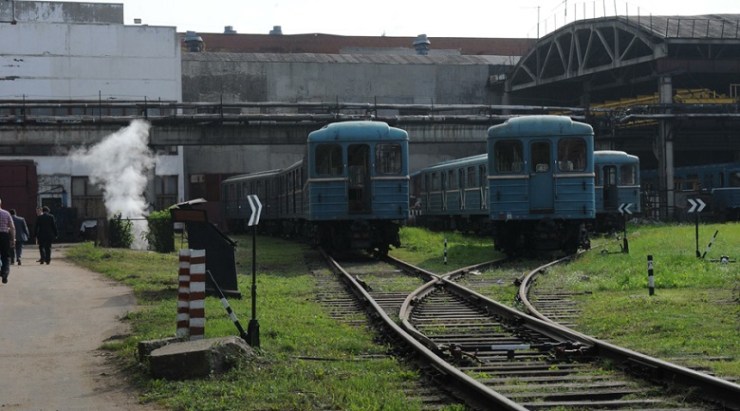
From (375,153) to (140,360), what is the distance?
55.4 feet

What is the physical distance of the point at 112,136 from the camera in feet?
138

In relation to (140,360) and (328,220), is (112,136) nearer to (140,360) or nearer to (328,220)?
(328,220)

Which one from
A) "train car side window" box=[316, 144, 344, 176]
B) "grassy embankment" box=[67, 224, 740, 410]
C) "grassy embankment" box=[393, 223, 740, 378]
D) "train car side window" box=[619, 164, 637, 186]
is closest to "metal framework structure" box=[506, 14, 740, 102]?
"train car side window" box=[619, 164, 637, 186]

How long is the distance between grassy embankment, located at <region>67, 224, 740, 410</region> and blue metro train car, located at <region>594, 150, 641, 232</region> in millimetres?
11609

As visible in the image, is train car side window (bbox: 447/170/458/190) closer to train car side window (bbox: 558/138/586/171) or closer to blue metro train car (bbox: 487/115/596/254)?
blue metro train car (bbox: 487/115/596/254)

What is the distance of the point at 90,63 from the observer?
58.9 m

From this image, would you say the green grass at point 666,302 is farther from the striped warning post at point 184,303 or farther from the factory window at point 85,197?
the factory window at point 85,197

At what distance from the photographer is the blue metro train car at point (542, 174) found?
25.5 m

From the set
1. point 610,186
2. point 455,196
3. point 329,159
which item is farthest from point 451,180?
point 329,159

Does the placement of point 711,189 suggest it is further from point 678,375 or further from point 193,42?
point 678,375

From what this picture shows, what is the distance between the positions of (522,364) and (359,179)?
58.1ft

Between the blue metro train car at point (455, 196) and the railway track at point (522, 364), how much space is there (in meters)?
17.1

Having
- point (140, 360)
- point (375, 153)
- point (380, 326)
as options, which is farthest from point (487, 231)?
point (140, 360)

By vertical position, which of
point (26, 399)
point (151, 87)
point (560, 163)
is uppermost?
point (151, 87)
